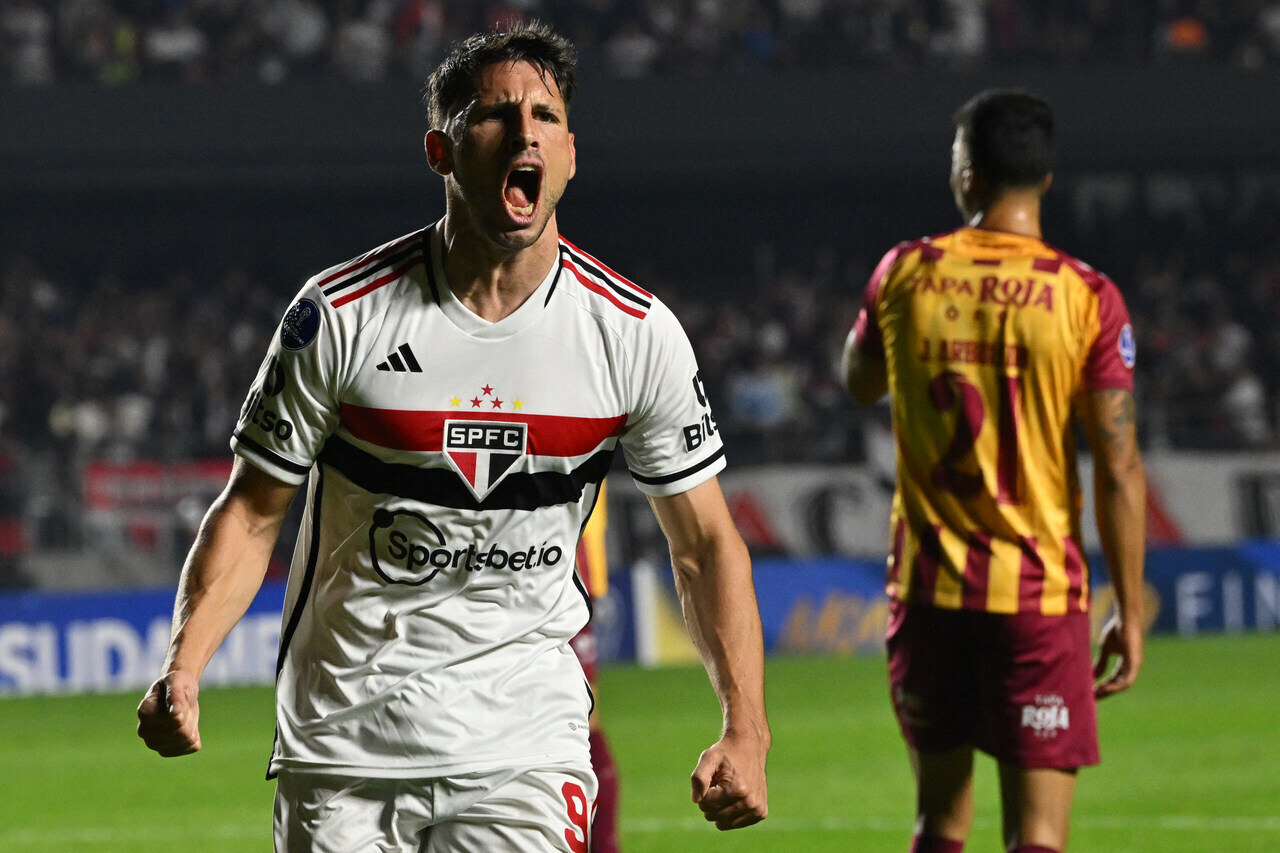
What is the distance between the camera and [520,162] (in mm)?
2693

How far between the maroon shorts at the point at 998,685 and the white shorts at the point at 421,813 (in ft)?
4.24

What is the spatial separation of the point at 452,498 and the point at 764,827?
4727 mm

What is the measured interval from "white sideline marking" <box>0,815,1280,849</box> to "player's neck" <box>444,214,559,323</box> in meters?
4.68

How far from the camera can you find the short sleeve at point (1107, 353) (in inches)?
152

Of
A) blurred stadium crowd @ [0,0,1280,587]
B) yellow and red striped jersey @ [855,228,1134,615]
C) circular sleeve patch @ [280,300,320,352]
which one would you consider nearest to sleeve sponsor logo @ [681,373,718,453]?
circular sleeve patch @ [280,300,320,352]

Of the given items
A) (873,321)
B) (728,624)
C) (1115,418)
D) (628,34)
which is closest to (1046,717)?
(1115,418)

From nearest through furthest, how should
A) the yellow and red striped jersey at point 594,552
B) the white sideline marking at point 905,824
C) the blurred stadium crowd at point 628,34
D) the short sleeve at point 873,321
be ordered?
the short sleeve at point 873,321
the yellow and red striped jersey at point 594,552
the white sideline marking at point 905,824
the blurred stadium crowd at point 628,34

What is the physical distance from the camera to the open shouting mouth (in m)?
2.71

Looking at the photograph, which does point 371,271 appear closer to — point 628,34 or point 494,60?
point 494,60

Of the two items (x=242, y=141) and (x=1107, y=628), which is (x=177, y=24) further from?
(x=1107, y=628)

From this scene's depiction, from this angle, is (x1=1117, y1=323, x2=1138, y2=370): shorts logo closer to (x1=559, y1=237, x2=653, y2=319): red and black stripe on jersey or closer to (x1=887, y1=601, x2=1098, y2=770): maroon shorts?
(x1=887, y1=601, x2=1098, y2=770): maroon shorts

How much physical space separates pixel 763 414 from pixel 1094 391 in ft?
48.0

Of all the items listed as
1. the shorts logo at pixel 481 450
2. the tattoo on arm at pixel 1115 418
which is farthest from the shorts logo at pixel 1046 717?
the shorts logo at pixel 481 450

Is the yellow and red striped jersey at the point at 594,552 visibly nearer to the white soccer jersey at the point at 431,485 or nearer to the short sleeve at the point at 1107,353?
the short sleeve at the point at 1107,353
